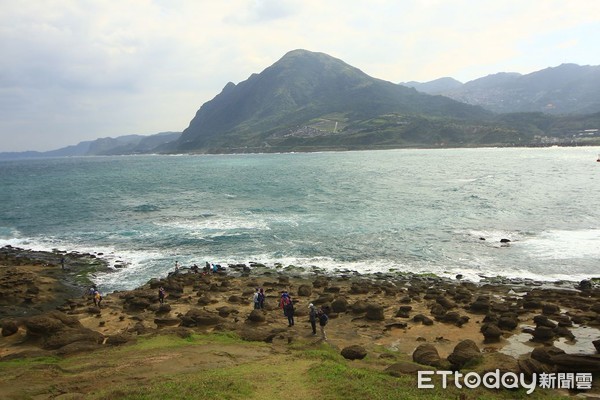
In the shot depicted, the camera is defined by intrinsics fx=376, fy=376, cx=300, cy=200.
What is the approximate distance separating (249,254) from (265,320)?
23.0 m

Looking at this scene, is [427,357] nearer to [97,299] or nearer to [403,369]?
[403,369]

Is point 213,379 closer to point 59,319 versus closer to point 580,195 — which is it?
point 59,319

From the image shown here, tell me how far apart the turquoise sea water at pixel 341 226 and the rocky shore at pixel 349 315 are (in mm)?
4784

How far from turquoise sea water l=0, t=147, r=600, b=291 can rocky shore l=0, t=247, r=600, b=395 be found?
4.78 m

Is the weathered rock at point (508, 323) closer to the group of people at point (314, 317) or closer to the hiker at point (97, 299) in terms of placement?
the group of people at point (314, 317)

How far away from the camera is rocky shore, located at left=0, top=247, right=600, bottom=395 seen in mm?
20828

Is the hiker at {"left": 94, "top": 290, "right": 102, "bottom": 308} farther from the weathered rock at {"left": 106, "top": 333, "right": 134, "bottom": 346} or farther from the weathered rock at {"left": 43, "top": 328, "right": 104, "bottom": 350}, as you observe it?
the weathered rock at {"left": 106, "top": 333, "right": 134, "bottom": 346}

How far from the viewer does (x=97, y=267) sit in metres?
46.4

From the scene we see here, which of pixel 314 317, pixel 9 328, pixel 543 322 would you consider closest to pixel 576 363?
pixel 543 322

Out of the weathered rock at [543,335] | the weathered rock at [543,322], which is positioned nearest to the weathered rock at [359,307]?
the weathered rock at [543,335]

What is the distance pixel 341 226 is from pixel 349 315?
31.6 meters

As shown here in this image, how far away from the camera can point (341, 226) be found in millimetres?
61844

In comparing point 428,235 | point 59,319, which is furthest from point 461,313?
point 59,319

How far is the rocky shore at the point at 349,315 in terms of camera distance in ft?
68.3
